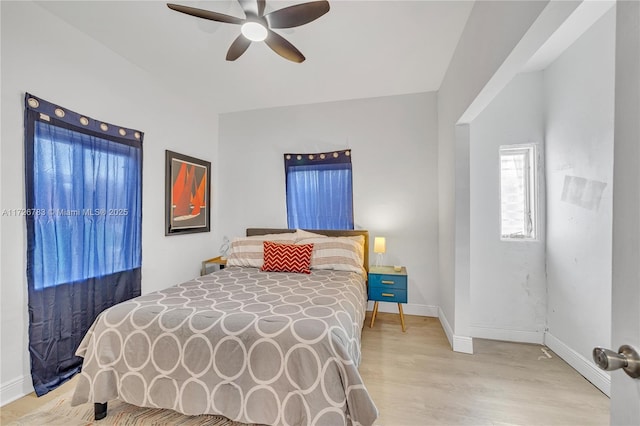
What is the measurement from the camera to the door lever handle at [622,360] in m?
0.52

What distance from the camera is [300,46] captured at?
2.34 metres

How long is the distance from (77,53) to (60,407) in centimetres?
268

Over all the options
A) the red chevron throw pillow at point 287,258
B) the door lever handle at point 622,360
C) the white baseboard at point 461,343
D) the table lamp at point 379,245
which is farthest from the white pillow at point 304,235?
the door lever handle at point 622,360

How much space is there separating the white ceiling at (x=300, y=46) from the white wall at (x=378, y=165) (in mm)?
267

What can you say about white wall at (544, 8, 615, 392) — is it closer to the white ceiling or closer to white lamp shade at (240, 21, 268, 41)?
the white ceiling

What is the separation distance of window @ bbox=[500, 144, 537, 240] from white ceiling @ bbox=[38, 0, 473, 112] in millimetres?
1160

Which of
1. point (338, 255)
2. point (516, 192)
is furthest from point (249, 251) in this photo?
point (516, 192)

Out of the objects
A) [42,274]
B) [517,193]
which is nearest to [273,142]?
[42,274]

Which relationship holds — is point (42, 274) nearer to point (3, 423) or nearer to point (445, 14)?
point (3, 423)

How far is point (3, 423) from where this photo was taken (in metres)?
1.59

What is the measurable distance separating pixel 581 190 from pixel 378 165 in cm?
190

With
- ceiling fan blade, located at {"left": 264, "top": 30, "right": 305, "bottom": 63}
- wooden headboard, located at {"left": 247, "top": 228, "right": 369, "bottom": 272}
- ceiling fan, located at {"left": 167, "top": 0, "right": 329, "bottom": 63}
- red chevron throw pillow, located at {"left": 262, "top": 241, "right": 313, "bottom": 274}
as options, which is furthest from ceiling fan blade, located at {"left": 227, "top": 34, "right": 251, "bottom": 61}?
wooden headboard, located at {"left": 247, "top": 228, "right": 369, "bottom": 272}

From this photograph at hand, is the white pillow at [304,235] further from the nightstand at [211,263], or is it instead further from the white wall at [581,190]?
the white wall at [581,190]

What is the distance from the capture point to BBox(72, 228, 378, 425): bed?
1.33 meters
